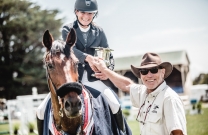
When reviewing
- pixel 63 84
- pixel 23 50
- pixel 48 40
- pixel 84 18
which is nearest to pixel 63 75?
pixel 63 84

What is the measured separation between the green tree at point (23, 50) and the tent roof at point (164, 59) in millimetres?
6286

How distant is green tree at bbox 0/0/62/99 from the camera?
1487 cm

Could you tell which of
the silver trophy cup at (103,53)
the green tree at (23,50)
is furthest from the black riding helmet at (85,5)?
the green tree at (23,50)

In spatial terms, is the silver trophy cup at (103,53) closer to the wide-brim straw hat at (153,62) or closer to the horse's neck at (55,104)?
the wide-brim straw hat at (153,62)

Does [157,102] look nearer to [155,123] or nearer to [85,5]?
[155,123]

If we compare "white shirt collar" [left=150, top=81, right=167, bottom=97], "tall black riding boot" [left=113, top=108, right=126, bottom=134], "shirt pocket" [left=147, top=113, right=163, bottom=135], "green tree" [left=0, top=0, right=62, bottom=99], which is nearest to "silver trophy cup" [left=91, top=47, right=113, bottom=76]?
"tall black riding boot" [left=113, top=108, right=126, bottom=134]

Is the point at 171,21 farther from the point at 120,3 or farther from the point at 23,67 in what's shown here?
the point at 23,67

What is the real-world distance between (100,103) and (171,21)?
578 cm

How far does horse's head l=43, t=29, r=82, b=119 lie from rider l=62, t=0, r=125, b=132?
1.67 ft

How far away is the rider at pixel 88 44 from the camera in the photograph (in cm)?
294

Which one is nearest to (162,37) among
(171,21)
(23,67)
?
(171,21)

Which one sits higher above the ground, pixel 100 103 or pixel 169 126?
pixel 100 103

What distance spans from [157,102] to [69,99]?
3.12 feet

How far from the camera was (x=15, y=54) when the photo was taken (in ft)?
55.3
